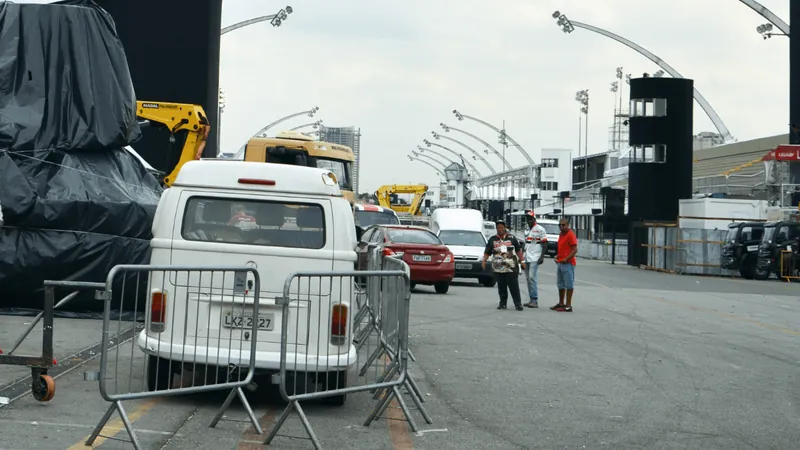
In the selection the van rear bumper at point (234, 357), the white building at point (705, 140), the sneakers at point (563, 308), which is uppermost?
the white building at point (705, 140)

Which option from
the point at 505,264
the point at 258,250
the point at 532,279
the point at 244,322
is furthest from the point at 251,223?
the point at 532,279

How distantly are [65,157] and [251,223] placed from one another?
742cm

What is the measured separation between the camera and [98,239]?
15359 millimetres

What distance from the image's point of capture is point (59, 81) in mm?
16328

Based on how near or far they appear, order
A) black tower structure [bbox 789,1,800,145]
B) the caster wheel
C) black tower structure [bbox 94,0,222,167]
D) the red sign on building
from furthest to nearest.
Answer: the red sign on building, black tower structure [bbox 789,1,800,145], black tower structure [bbox 94,0,222,167], the caster wheel

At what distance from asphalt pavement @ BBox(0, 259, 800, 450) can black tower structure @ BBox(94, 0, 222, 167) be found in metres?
14.1

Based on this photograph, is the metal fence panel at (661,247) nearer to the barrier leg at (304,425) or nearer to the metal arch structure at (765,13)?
the metal arch structure at (765,13)

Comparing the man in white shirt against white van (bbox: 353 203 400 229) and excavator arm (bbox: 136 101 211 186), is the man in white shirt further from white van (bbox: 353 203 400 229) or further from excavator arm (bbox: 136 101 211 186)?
white van (bbox: 353 203 400 229)

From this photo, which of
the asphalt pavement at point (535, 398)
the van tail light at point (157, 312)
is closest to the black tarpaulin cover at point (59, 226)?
the asphalt pavement at point (535, 398)

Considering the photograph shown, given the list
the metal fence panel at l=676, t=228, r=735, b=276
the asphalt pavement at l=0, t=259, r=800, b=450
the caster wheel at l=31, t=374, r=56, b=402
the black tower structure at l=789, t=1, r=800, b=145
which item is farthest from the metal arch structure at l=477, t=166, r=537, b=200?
the caster wheel at l=31, t=374, r=56, b=402

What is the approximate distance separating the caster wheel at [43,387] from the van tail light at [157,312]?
88 cm

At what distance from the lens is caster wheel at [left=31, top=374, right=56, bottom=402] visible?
27.9 ft

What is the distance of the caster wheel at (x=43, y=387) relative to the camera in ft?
27.9

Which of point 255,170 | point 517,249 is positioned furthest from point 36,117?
point 517,249
